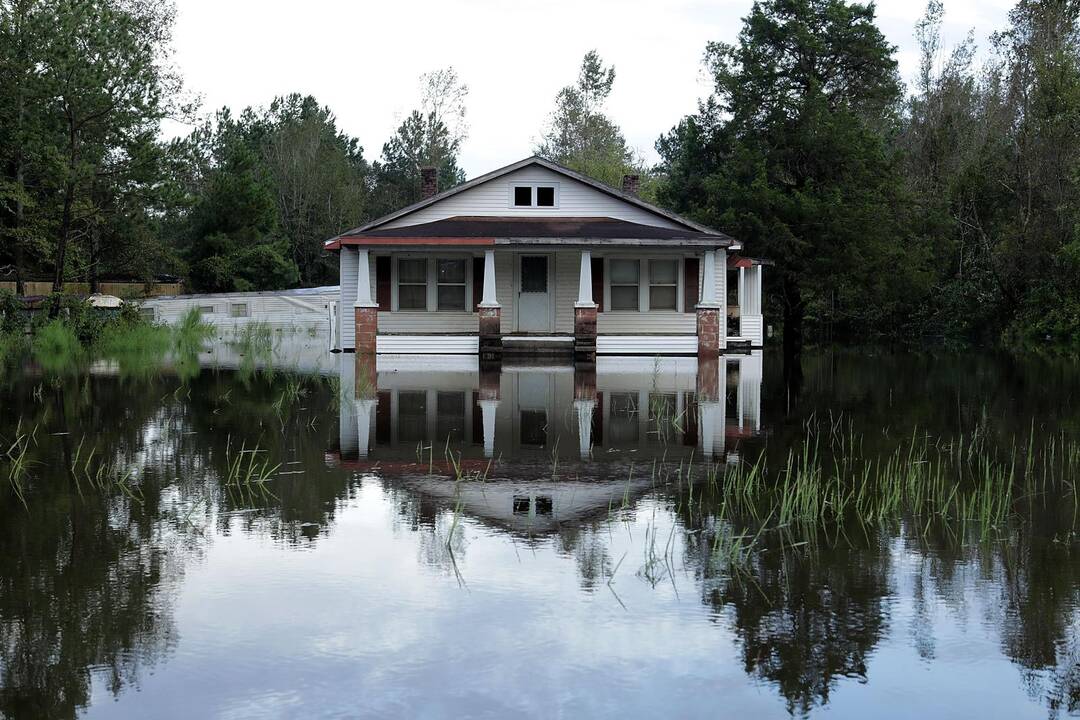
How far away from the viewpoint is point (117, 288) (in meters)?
55.0

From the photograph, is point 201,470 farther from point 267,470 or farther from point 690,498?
point 690,498

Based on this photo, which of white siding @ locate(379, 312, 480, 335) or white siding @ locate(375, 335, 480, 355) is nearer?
white siding @ locate(375, 335, 480, 355)

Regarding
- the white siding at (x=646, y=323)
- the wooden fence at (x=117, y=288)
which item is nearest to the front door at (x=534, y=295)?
the white siding at (x=646, y=323)

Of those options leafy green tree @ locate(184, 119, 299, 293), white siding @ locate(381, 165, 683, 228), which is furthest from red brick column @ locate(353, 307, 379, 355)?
leafy green tree @ locate(184, 119, 299, 293)

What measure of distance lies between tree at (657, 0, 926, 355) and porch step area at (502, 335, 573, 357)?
9.78 metres

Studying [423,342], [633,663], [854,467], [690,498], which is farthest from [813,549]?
[423,342]

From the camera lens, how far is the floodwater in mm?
4191

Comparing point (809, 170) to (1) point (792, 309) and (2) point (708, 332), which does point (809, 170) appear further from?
(2) point (708, 332)

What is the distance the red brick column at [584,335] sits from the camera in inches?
1062

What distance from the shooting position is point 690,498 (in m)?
7.91

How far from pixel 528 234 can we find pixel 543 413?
14.6m

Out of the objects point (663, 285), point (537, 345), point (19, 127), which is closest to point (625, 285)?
point (663, 285)

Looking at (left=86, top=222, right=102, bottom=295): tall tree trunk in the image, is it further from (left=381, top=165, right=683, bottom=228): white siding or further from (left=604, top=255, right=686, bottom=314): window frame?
(left=604, top=255, right=686, bottom=314): window frame

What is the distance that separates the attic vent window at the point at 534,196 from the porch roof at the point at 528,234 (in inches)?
21.6
